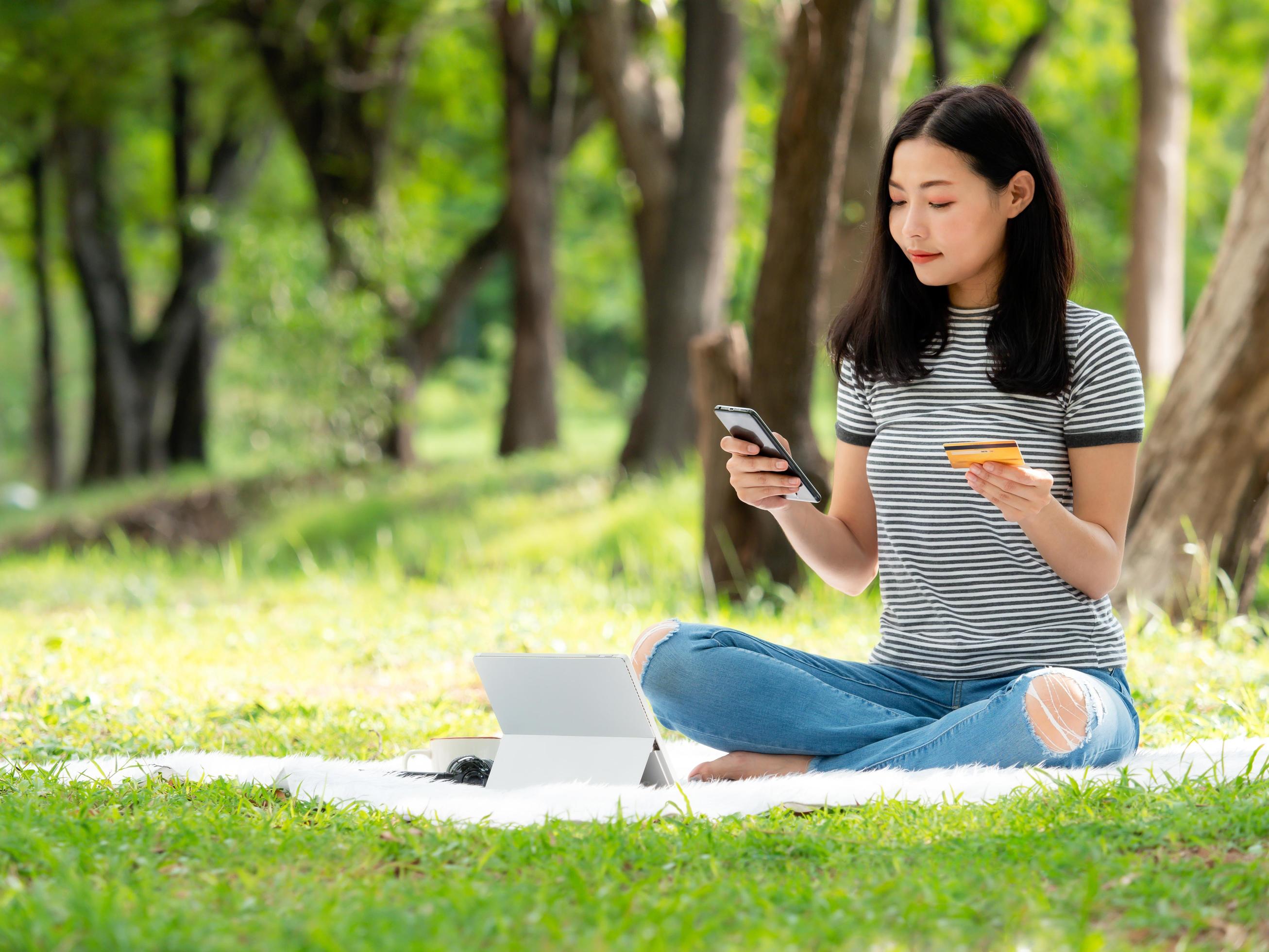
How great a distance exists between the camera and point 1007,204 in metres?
2.96

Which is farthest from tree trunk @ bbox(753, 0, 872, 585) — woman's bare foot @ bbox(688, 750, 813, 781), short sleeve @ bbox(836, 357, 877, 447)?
woman's bare foot @ bbox(688, 750, 813, 781)

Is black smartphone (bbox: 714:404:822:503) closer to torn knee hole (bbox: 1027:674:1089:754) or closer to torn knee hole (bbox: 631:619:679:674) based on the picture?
torn knee hole (bbox: 631:619:679:674)

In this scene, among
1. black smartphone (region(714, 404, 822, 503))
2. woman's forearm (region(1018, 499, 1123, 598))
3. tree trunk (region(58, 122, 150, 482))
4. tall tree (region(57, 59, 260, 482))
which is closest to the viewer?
woman's forearm (region(1018, 499, 1123, 598))

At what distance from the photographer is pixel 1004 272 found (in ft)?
9.86

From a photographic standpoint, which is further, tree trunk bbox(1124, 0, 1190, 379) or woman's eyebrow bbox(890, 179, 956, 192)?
tree trunk bbox(1124, 0, 1190, 379)

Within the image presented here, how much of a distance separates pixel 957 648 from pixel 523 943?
146 centimetres

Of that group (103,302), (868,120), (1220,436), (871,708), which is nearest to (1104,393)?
(871,708)

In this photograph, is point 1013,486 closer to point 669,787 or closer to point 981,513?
point 981,513

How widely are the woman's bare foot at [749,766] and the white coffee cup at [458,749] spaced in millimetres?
460

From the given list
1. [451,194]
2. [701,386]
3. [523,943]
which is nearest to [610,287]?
[451,194]

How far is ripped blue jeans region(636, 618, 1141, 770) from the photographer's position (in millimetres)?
2691

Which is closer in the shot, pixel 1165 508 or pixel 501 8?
pixel 1165 508

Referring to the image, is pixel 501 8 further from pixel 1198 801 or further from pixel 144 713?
pixel 1198 801

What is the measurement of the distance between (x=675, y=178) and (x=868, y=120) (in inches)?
57.4
